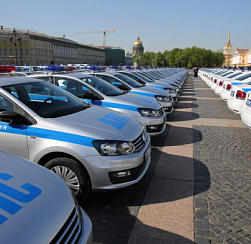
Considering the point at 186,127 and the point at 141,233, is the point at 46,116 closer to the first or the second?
the point at 141,233

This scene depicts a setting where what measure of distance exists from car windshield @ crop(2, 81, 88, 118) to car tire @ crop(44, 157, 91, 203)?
2.26 ft

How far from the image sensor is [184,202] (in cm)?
390

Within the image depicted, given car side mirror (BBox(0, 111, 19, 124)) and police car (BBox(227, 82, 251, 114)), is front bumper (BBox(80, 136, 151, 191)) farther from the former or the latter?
police car (BBox(227, 82, 251, 114))

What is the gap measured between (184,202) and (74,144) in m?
1.67

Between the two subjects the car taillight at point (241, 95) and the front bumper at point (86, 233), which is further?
the car taillight at point (241, 95)

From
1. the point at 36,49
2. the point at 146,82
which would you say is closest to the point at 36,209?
the point at 146,82

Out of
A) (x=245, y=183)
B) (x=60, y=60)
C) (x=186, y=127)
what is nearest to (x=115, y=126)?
(x=245, y=183)

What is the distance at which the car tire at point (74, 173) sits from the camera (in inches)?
140

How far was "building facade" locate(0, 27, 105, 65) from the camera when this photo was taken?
89.0 metres

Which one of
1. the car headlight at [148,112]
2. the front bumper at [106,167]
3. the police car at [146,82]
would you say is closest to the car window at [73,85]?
the car headlight at [148,112]

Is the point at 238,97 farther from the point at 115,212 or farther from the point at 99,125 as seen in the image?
the point at 115,212

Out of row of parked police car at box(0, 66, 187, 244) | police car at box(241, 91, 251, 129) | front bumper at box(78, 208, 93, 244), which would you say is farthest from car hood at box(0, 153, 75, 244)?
police car at box(241, 91, 251, 129)

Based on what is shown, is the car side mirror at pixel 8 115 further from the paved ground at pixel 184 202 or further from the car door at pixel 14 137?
the paved ground at pixel 184 202

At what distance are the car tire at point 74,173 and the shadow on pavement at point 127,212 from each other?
27 centimetres
